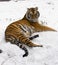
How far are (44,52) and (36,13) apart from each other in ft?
8.93

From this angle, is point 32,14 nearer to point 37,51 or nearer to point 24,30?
point 24,30

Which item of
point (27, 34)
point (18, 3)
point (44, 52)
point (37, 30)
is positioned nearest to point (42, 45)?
point (44, 52)

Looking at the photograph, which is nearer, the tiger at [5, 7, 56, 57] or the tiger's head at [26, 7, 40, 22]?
the tiger at [5, 7, 56, 57]

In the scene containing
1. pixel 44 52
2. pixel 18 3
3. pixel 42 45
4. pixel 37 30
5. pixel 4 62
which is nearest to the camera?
pixel 4 62

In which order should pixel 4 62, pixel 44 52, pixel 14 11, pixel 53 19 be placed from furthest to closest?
pixel 14 11 → pixel 53 19 → pixel 44 52 → pixel 4 62

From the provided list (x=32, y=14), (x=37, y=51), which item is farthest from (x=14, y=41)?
(x=32, y=14)

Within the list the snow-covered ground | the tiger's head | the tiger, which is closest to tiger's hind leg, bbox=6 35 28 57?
the tiger

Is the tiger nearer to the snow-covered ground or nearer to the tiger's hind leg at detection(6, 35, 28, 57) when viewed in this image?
the tiger's hind leg at detection(6, 35, 28, 57)

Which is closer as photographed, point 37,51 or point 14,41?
point 37,51

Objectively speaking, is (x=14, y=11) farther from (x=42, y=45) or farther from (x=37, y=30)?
(x=42, y=45)

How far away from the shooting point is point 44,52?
7.73 metres

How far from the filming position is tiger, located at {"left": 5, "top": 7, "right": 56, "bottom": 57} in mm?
8216

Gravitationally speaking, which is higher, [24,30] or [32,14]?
[32,14]

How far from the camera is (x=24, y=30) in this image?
30.4 ft
